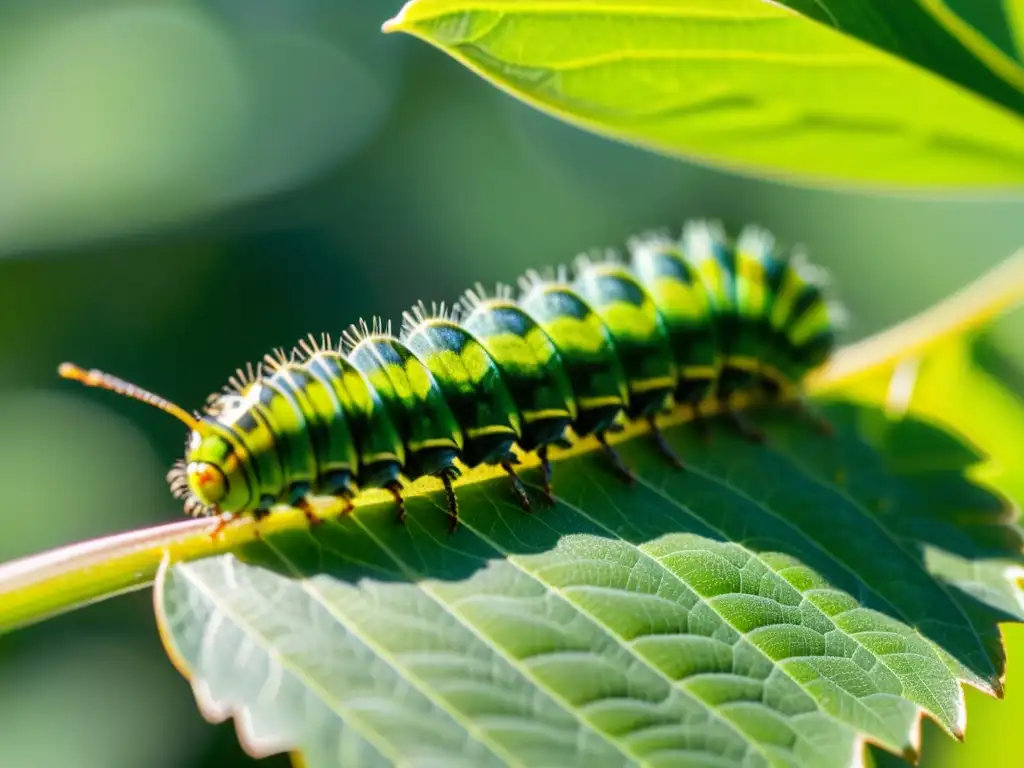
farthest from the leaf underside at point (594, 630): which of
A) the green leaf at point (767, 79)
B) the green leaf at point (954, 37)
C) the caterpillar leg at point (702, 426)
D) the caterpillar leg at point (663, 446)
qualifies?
the green leaf at point (954, 37)

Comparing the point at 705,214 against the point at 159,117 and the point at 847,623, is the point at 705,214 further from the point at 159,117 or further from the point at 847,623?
the point at 847,623

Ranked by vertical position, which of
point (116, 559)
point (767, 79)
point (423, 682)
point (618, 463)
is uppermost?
point (767, 79)

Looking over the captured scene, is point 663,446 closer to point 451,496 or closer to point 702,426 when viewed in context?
point 702,426

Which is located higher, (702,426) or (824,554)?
(702,426)

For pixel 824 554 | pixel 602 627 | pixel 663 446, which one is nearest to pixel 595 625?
pixel 602 627

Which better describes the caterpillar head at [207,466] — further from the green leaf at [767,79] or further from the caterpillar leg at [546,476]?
the green leaf at [767,79]

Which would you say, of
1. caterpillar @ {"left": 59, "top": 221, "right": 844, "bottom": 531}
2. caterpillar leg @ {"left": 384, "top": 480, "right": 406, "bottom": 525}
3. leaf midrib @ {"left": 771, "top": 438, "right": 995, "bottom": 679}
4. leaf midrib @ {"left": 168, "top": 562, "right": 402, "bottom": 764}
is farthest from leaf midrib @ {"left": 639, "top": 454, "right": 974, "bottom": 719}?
leaf midrib @ {"left": 168, "top": 562, "right": 402, "bottom": 764}
